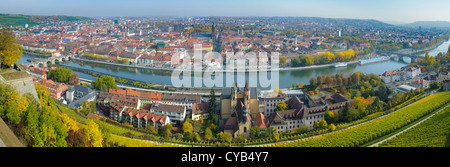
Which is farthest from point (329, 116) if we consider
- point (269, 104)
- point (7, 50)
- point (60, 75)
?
point (60, 75)

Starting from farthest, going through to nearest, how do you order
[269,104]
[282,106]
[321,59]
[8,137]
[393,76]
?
1. [321,59]
2. [393,76]
3. [269,104]
4. [282,106]
5. [8,137]

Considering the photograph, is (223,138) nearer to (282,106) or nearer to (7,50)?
(282,106)

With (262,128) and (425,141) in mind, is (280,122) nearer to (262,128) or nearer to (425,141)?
(262,128)

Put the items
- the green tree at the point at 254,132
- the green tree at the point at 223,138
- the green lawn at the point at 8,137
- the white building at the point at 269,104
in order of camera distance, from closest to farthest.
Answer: the green lawn at the point at 8,137 → the green tree at the point at 223,138 → the green tree at the point at 254,132 → the white building at the point at 269,104

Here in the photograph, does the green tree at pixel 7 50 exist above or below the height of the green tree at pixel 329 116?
above

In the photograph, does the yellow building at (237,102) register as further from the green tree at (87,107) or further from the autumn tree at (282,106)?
the green tree at (87,107)

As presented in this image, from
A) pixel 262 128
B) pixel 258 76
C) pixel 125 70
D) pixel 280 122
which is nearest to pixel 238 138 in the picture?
pixel 262 128

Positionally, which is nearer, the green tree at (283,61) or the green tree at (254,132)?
the green tree at (254,132)

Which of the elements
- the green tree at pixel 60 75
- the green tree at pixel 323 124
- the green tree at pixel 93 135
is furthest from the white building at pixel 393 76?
the green tree at pixel 60 75

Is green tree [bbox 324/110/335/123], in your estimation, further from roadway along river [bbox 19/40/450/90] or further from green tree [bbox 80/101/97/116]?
green tree [bbox 80/101/97/116]

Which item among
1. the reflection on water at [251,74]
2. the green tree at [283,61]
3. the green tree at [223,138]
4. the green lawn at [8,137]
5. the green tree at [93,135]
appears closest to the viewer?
the green lawn at [8,137]

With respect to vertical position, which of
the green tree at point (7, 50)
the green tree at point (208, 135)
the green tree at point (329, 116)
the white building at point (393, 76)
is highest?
the green tree at point (7, 50)
